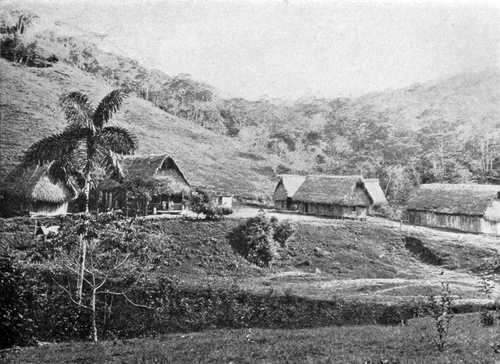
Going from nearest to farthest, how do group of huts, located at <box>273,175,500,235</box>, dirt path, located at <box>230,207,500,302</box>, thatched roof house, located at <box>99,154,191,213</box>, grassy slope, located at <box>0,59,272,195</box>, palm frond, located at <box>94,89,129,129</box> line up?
1. palm frond, located at <box>94,89,129,129</box>
2. dirt path, located at <box>230,207,500,302</box>
3. thatched roof house, located at <box>99,154,191,213</box>
4. group of huts, located at <box>273,175,500,235</box>
5. grassy slope, located at <box>0,59,272,195</box>

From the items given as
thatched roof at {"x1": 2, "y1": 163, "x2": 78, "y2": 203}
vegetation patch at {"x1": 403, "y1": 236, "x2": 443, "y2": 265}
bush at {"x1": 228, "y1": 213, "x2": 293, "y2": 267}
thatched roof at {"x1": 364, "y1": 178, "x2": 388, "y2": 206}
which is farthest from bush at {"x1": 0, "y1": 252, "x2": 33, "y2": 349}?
thatched roof at {"x1": 364, "y1": 178, "x2": 388, "y2": 206}

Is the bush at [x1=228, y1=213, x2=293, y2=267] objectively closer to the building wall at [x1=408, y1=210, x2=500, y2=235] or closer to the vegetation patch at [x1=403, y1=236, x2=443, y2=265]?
the vegetation patch at [x1=403, y1=236, x2=443, y2=265]

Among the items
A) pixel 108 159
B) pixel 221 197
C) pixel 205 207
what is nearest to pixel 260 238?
pixel 205 207

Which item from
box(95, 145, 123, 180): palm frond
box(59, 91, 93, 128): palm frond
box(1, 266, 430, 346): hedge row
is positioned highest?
box(59, 91, 93, 128): palm frond

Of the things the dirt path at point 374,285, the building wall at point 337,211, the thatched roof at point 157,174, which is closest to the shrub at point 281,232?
the dirt path at point 374,285

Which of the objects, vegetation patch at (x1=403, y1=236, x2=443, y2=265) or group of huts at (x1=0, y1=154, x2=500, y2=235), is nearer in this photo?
vegetation patch at (x1=403, y1=236, x2=443, y2=265)

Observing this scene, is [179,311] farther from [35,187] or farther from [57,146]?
[35,187]

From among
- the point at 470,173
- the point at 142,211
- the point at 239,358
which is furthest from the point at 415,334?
the point at 470,173

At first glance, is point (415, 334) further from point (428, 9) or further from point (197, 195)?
point (197, 195)
